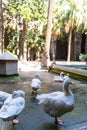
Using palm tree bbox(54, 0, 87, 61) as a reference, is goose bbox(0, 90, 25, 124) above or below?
below

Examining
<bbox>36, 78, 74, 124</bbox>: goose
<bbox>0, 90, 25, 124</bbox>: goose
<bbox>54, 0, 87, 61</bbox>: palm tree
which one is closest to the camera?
<bbox>0, 90, 25, 124</bbox>: goose

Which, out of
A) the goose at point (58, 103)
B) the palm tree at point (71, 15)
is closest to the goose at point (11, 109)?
the goose at point (58, 103)

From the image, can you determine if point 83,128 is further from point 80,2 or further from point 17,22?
point 80,2

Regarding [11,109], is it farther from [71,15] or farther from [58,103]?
[71,15]

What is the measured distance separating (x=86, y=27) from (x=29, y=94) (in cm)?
2550

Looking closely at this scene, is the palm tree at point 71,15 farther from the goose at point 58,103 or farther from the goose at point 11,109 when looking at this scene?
the goose at point 11,109

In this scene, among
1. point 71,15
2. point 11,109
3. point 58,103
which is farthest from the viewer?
point 71,15

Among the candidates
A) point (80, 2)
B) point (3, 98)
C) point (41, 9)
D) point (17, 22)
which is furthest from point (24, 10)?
point (3, 98)

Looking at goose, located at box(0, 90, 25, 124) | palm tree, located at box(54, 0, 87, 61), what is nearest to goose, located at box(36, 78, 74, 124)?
goose, located at box(0, 90, 25, 124)

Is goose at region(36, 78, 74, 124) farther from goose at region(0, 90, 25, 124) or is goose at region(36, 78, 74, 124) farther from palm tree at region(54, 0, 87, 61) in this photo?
palm tree at region(54, 0, 87, 61)

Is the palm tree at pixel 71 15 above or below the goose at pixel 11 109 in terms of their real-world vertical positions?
above

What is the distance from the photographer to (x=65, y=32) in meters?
34.0

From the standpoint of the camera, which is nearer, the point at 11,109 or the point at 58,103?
the point at 11,109

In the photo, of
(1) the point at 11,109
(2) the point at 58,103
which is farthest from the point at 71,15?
(1) the point at 11,109
